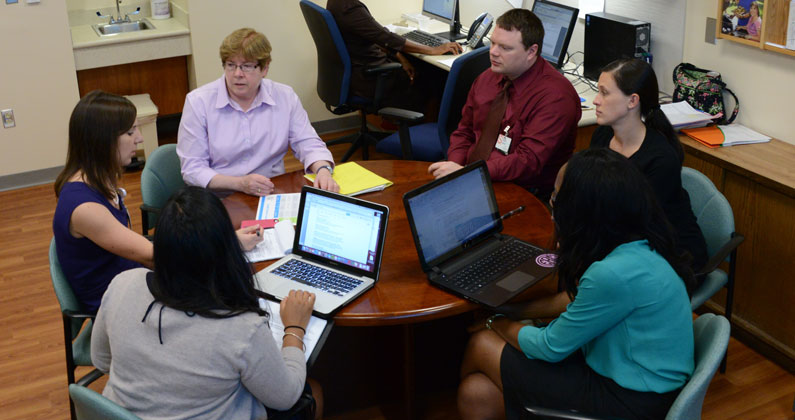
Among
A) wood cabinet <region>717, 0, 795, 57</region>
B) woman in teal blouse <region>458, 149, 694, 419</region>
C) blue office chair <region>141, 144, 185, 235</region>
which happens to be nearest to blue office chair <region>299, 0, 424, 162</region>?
blue office chair <region>141, 144, 185, 235</region>

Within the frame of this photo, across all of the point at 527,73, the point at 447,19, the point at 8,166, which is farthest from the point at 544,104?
the point at 8,166

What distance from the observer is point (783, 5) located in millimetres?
3217

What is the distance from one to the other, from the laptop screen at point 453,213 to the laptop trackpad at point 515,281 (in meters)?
0.19

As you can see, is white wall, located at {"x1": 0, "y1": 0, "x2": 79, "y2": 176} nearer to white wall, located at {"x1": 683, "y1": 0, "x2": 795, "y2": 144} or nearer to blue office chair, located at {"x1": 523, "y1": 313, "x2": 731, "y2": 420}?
white wall, located at {"x1": 683, "y1": 0, "x2": 795, "y2": 144}

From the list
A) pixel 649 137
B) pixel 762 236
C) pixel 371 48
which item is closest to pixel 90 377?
pixel 649 137

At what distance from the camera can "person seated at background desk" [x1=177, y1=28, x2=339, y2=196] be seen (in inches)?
115

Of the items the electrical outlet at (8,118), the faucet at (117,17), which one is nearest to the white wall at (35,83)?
the electrical outlet at (8,118)

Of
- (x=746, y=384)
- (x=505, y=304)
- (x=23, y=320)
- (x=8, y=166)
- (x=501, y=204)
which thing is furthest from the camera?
(x=8, y=166)

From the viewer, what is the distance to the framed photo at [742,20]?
3330 mm

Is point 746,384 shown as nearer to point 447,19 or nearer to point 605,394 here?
point 605,394

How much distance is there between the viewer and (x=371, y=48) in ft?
15.6

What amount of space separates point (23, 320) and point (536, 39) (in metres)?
2.57

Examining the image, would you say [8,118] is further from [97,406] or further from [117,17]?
[97,406]

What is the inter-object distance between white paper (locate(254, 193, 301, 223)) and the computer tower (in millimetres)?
2035
